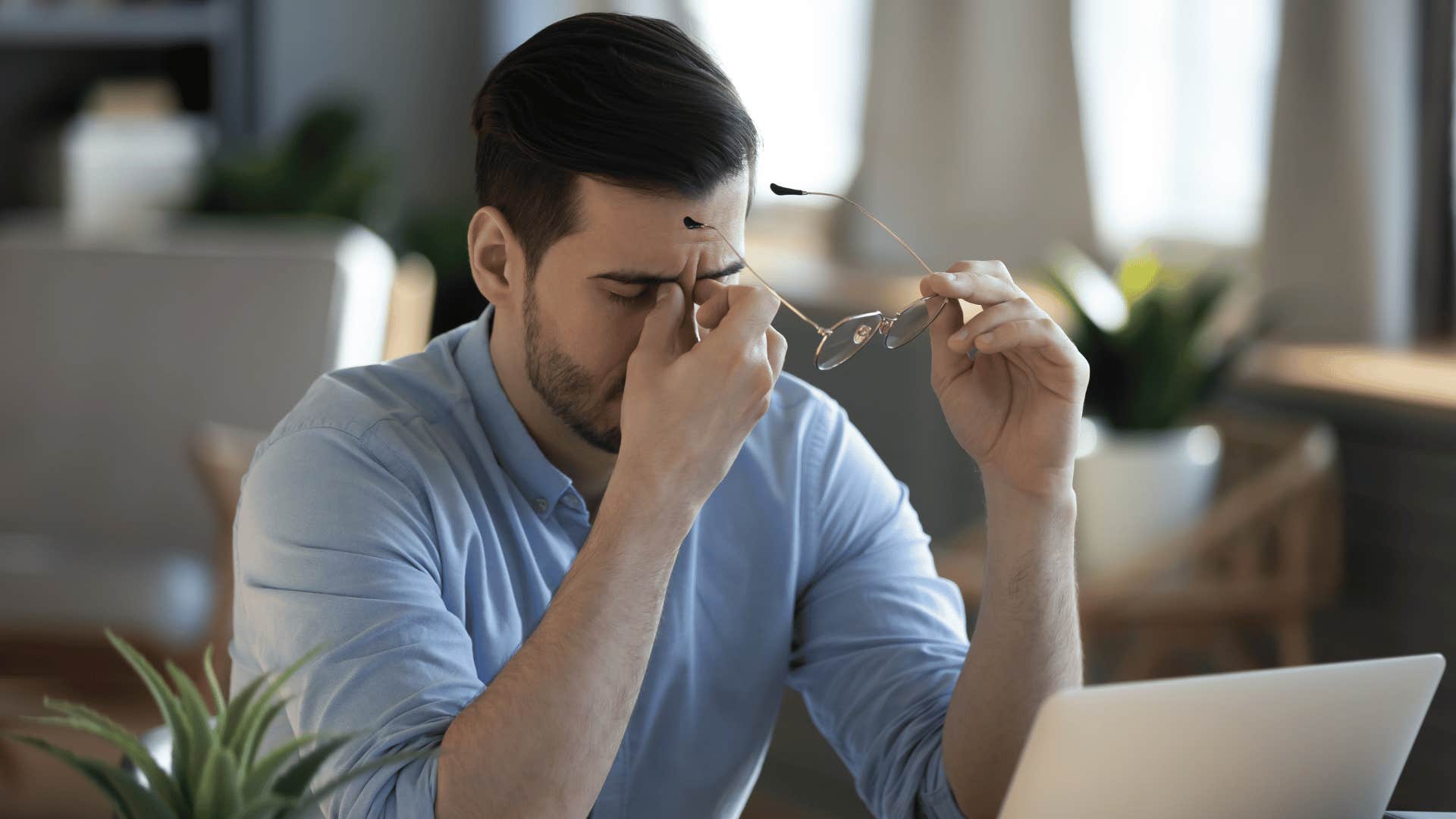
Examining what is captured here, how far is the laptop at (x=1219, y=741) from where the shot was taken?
0.85 metres

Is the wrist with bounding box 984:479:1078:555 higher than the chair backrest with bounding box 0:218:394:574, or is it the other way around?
the wrist with bounding box 984:479:1078:555

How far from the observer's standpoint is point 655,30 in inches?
49.0

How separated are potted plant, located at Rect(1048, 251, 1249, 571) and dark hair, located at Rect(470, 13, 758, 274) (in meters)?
1.32

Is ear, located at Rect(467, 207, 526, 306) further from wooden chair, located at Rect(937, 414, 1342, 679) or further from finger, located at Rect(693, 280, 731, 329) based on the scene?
wooden chair, located at Rect(937, 414, 1342, 679)

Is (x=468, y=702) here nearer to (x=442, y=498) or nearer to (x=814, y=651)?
(x=442, y=498)

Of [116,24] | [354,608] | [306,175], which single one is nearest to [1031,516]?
[354,608]

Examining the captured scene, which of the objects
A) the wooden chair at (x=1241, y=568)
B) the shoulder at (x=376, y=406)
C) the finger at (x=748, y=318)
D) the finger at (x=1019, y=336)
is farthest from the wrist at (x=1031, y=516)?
the wooden chair at (x=1241, y=568)

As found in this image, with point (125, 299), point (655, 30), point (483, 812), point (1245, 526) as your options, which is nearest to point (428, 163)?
point (125, 299)

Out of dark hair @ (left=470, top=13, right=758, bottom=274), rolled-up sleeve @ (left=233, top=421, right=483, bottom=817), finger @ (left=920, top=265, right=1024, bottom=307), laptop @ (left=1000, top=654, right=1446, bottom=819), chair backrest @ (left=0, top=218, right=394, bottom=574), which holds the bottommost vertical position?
chair backrest @ (left=0, top=218, right=394, bottom=574)

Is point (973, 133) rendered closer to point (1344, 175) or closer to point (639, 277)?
point (1344, 175)

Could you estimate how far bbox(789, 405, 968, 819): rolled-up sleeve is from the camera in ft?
4.19

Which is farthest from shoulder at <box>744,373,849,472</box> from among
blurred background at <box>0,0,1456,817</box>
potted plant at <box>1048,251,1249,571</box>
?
potted plant at <box>1048,251,1249,571</box>

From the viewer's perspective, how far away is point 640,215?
1204mm

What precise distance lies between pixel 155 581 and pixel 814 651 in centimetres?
158
